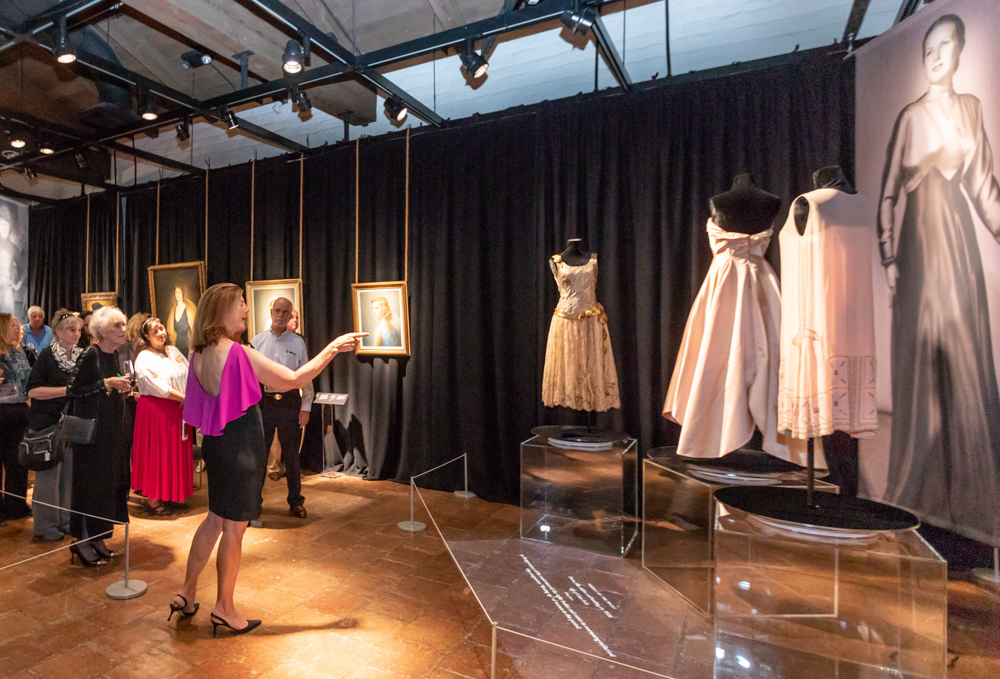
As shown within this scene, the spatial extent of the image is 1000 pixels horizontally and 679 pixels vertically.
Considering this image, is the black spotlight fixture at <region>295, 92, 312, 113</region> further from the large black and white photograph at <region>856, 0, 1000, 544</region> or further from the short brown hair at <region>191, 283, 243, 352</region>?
the large black and white photograph at <region>856, 0, 1000, 544</region>

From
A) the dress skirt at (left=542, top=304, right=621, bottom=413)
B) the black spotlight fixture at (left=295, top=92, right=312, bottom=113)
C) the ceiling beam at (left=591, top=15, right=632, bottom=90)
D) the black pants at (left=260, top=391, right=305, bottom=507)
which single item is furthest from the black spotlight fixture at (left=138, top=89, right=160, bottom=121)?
the dress skirt at (left=542, top=304, right=621, bottom=413)

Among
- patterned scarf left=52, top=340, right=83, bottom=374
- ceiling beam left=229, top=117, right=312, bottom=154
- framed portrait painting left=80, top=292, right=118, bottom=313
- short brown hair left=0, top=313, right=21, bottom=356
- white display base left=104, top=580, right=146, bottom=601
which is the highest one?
ceiling beam left=229, top=117, right=312, bottom=154

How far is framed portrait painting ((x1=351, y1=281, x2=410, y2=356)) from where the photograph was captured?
18.3 feet

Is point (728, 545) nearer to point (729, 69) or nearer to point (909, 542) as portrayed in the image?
point (909, 542)

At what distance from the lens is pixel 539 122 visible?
4.83 m

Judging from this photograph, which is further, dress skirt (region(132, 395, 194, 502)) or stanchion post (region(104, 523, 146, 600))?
dress skirt (region(132, 395, 194, 502))

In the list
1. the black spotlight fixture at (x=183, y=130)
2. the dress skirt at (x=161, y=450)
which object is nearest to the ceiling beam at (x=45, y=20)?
the black spotlight fixture at (x=183, y=130)

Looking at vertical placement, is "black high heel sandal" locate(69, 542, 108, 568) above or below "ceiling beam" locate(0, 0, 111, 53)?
below

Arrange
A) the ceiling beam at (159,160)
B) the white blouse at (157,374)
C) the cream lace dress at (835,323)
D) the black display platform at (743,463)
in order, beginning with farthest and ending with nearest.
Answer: the ceiling beam at (159,160) < the white blouse at (157,374) < the black display platform at (743,463) < the cream lace dress at (835,323)

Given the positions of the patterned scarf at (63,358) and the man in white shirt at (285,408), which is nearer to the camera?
the patterned scarf at (63,358)

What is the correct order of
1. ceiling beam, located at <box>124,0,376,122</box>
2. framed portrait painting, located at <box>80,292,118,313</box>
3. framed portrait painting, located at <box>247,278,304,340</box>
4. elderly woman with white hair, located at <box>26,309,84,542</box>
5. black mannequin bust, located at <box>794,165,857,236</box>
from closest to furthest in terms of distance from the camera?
black mannequin bust, located at <box>794,165,857,236</box> < elderly woman with white hair, located at <box>26,309,84,542</box> < ceiling beam, located at <box>124,0,376,122</box> < framed portrait painting, located at <box>247,278,304,340</box> < framed portrait painting, located at <box>80,292,118,313</box>

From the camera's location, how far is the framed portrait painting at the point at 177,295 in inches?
275

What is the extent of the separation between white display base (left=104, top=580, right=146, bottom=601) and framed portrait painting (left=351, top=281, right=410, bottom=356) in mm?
3008

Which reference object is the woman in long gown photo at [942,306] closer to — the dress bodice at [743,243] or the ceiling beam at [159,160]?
the dress bodice at [743,243]
